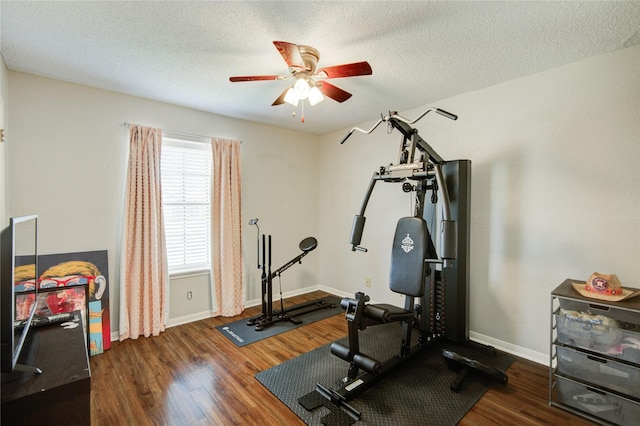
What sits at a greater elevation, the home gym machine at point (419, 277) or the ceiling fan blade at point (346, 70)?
the ceiling fan blade at point (346, 70)

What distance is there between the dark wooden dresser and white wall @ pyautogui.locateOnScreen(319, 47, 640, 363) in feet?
10.2

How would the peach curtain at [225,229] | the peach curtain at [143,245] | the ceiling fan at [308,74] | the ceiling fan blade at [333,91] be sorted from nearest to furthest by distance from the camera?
the ceiling fan at [308,74]
the ceiling fan blade at [333,91]
the peach curtain at [143,245]
the peach curtain at [225,229]

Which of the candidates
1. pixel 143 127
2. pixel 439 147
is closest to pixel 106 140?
pixel 143 127

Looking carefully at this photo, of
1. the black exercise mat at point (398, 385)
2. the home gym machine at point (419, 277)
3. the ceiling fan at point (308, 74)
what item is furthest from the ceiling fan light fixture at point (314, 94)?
the black exercise mat at point (398, 385)

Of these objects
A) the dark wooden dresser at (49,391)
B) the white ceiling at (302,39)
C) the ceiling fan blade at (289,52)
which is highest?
the white ceiling at (302,39)

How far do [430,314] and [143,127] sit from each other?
349 centimetres

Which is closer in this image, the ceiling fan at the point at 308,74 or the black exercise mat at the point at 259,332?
the ceiling fan at the point at 308,74

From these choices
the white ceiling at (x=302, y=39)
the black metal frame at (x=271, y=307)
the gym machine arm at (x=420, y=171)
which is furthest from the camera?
the black metal frame at (x=271, y=307)

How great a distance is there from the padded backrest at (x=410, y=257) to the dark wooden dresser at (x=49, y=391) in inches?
81.7

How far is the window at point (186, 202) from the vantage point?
11.3ft

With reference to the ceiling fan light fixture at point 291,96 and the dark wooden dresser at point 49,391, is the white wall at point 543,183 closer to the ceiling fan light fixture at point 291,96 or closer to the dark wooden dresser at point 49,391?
the ceiling fan light fixture at point 291,96

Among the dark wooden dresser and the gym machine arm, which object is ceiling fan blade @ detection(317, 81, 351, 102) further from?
the dark wooden dresser

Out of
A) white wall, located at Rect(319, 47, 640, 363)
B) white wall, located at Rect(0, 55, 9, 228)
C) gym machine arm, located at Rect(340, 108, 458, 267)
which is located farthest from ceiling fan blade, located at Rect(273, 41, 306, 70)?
white wall, located at Rect(0, 55, 9, 228)

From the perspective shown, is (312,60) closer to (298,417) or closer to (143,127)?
(143,127)
